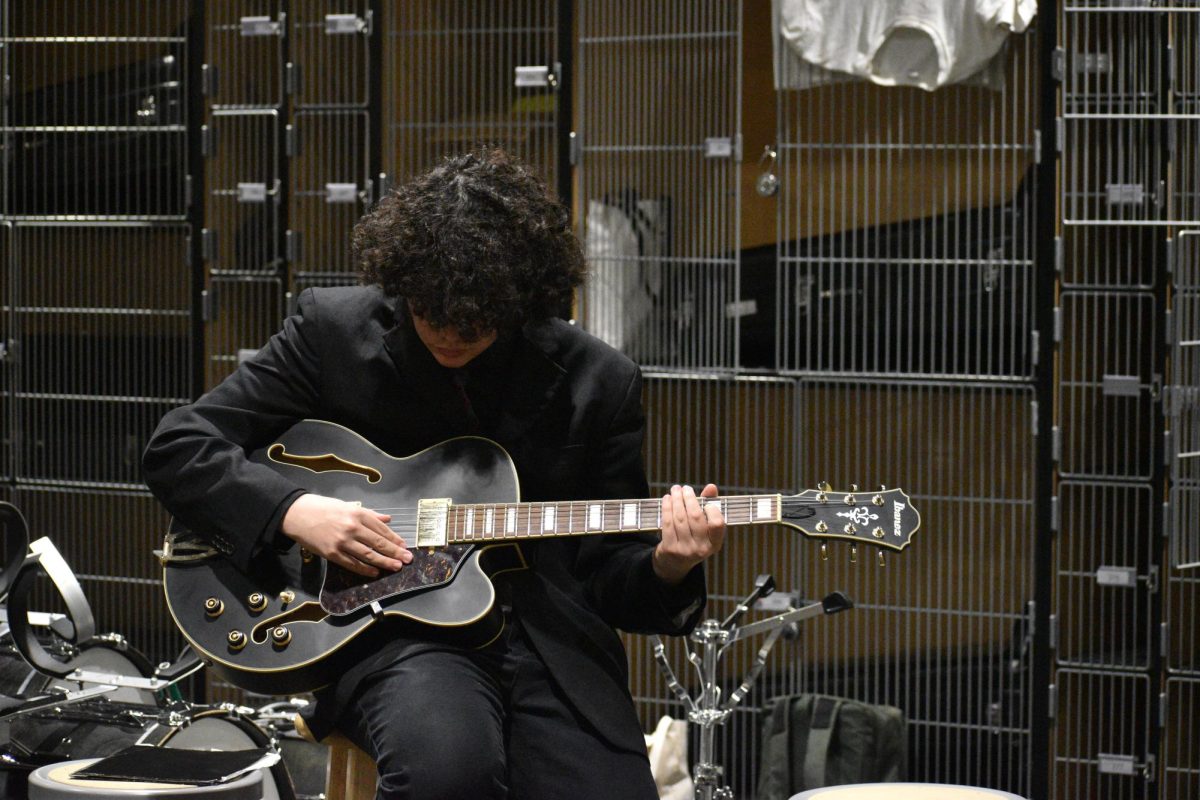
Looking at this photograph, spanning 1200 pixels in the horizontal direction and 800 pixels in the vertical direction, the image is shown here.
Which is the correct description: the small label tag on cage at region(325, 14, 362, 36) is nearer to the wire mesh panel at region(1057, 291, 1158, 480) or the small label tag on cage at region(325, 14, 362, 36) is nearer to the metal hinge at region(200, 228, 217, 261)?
the metal hinge at region(200, 228, 217, 261)

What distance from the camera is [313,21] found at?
Result: 3.99 m

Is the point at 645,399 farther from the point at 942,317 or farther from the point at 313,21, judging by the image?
the point at 313,21

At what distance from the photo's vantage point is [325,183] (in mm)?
3992

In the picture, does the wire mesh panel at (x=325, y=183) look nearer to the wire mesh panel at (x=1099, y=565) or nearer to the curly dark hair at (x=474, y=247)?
the curly dark hair at (x=474, y=247)

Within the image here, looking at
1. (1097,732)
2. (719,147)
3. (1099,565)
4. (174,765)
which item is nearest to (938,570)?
(1099,565)

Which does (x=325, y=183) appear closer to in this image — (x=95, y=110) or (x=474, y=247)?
(x=95, y=110)

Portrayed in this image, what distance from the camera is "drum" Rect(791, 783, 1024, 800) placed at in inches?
79.8

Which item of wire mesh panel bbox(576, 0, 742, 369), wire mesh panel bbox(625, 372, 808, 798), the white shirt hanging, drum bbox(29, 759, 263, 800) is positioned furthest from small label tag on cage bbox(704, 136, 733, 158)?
drum bbox(29, 759, 263, 800)

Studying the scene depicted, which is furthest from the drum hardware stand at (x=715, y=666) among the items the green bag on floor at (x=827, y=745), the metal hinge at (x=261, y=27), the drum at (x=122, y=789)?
the metal hinge at (x=261, y=27)

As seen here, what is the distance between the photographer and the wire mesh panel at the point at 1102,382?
3.54 m

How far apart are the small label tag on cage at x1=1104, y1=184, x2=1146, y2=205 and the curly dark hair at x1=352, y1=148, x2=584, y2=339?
1604mm

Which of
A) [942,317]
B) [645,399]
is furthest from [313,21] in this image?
[942,317]

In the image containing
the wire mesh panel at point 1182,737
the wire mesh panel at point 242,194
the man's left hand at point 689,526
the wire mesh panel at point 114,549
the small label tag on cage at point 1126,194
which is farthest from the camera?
the wire mesh panel at point 114,549

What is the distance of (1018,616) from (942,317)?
2.43 feet
